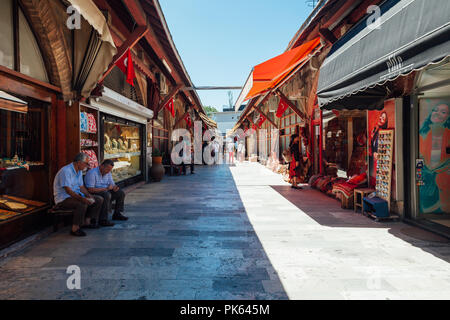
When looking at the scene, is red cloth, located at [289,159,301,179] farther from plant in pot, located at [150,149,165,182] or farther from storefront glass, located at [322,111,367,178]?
plant in pot, located at [150,149,165,182]

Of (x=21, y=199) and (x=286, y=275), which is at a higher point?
(x=21, y=199)

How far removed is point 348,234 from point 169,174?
9125 millimetres

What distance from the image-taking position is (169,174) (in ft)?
39.1

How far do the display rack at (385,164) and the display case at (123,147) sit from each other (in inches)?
229

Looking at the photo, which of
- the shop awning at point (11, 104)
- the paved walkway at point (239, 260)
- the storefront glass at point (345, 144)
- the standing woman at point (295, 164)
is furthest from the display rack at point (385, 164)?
the shop awning at point (11, 104)

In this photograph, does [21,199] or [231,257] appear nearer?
[231,257]

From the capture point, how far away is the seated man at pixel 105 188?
4.32 meters

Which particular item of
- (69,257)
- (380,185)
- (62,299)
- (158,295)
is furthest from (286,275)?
(380,185)

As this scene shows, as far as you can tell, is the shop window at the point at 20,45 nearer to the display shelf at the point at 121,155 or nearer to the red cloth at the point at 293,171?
the display shelf at the point at 121,155

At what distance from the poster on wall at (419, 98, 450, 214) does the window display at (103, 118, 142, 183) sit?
651 centimetres

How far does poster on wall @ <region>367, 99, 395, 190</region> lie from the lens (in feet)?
15.4

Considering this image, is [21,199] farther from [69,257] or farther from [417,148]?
[417,148]

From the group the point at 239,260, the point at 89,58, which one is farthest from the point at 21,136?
the point at 239,260
